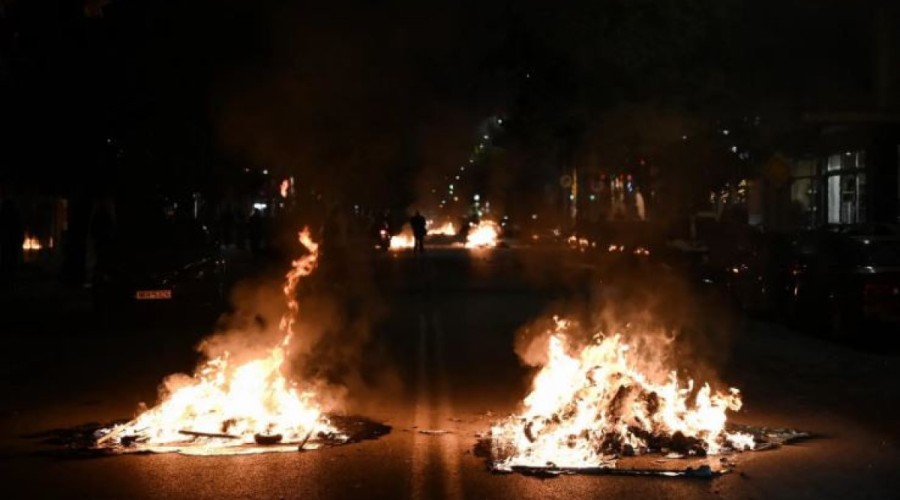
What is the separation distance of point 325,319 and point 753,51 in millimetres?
21371

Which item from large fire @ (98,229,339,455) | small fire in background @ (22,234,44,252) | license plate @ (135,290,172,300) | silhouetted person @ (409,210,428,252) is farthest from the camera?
silhouetted person @ (409,210,428,252)

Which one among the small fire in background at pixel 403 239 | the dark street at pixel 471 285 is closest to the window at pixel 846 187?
the dark street at pixel 471 285

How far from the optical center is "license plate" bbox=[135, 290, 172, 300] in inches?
827

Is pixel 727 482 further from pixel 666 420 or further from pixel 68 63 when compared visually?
pixel 68 63

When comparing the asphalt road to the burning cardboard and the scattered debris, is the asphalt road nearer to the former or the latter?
the scattered debris

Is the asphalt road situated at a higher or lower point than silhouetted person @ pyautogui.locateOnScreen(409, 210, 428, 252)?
lower

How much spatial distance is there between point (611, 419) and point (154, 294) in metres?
13.3

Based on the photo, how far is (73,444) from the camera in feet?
31.8

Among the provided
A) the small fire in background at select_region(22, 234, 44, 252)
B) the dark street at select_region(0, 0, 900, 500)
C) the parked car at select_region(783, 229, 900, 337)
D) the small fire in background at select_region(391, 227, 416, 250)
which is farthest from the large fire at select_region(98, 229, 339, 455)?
the small fire in background at select_region(391, 227, 416, 250)

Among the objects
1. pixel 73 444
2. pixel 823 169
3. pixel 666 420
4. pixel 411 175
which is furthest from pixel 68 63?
pixel 411 175

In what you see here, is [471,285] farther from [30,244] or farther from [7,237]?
[30,244]

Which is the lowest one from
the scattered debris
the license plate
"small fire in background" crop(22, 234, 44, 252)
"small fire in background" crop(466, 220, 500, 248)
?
the scattered debris

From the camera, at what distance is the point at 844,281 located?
57.8 feet

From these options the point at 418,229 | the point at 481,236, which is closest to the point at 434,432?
the point at 418,229
